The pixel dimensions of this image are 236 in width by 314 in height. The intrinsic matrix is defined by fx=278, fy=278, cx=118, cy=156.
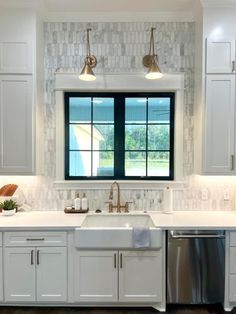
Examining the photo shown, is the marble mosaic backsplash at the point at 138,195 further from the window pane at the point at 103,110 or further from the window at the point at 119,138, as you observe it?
the window pane at the point at 103,110

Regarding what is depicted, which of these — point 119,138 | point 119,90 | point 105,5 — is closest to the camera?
point 105,5

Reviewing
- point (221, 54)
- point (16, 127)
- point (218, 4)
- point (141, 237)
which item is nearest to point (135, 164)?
point (141, 237)

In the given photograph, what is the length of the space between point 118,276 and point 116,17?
281cm

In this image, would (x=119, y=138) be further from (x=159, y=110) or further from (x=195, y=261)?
(x=195, y=261)

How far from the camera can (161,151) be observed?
3.40 metres

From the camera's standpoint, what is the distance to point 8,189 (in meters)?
3.18

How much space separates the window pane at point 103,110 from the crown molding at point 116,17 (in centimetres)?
93

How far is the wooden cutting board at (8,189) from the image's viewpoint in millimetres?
3154

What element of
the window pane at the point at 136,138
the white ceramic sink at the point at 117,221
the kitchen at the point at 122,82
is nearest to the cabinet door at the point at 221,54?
the kitchen at the point at 122,82

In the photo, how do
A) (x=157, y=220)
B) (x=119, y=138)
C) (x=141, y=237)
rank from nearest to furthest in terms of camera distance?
(x=141, y=237) < (x=157, y=220) < (x=119, y=138)

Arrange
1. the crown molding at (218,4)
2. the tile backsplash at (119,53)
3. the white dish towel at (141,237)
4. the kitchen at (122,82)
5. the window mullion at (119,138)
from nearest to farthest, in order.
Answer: the white dish towel at (141,237) → the crown molding at (218,4) → the kitchen at (122,82) → the tile backsplash at (119,53) → the window mullion at (119,138)

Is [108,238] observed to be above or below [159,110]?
below

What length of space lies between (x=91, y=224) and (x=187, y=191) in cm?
119

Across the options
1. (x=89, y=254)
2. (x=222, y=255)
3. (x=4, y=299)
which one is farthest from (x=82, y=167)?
(x=222, y=255)
